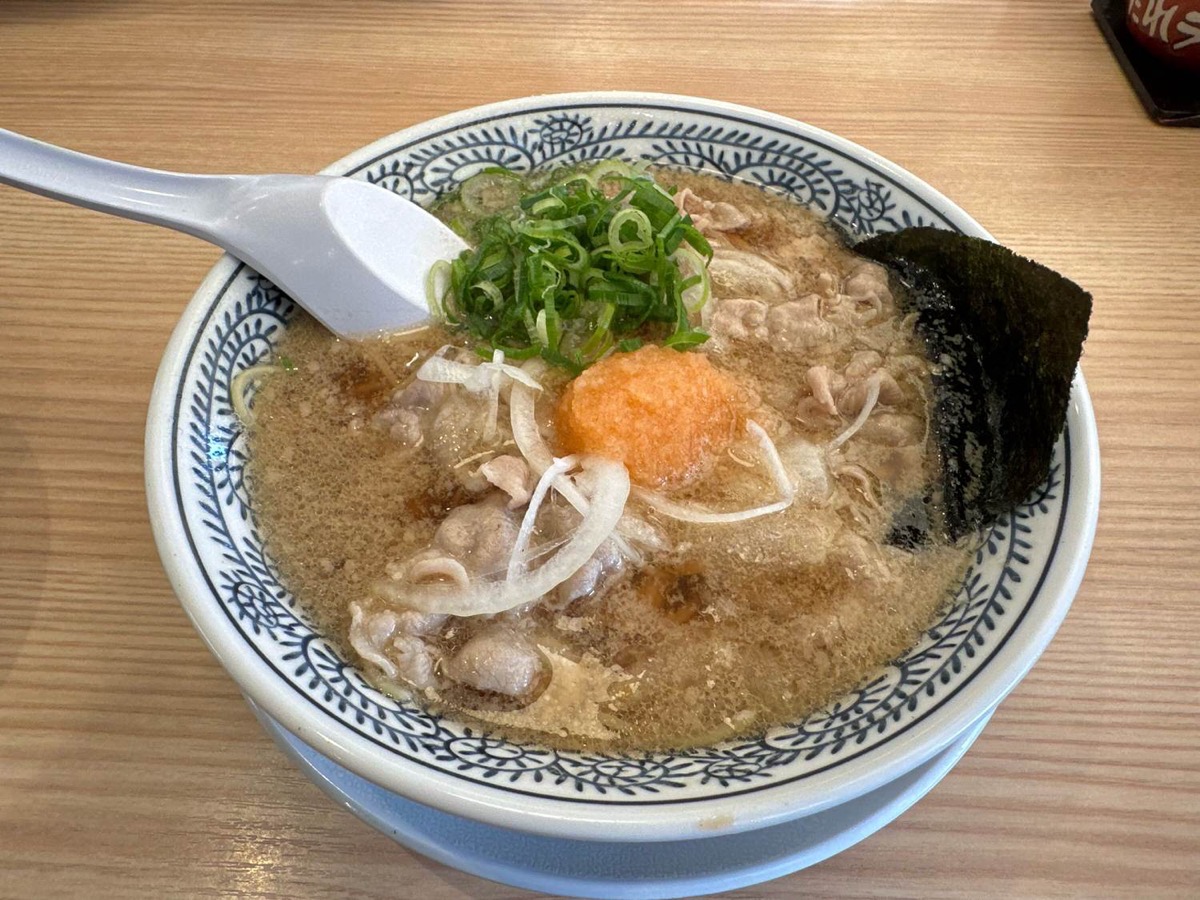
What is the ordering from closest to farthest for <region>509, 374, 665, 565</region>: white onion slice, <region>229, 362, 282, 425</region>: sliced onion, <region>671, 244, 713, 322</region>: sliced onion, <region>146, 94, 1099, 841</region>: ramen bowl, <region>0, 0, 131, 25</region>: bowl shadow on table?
<region>146, 94, 1099, 841</region>: ramen bowl, <region>509, 374, 665, 565</region>: white onion slice, <region>229, 362, 282, 425</region>: sliced onion, <region>671, 244, 713, 322</region>: sliced onion, <region>0, 0, 131, 25</region>: bowl shadow on table

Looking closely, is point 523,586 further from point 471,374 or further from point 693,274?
point 693,274

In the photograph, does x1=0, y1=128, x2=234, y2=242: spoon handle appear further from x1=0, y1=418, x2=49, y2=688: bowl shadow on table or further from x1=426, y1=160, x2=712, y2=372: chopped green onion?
x1=0, y1=418, x2=49, y2=688: bowl shadow on table

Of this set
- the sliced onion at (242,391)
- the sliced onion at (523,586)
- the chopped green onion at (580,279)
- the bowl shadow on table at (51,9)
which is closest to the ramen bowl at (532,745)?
the sliced onion at (242,391)

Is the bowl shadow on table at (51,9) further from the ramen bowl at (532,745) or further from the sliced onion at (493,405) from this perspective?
the sliced onion at (493,405)

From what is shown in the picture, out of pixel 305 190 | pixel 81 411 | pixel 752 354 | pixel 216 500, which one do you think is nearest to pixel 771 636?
pixel 752 354

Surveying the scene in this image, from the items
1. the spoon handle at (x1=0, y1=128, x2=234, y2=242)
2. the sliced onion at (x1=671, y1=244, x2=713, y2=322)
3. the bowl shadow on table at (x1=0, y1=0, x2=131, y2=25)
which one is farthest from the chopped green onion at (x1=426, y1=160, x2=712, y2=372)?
the bowl shadow on table at (x1=0, y1=0, x2=131, y2=25)

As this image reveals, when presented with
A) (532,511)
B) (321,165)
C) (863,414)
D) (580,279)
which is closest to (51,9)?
(321,165)
